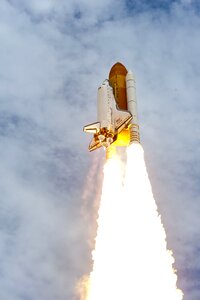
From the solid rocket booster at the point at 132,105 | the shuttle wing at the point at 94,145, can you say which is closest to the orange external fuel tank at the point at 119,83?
the solid rocket booster at the point at 132,105

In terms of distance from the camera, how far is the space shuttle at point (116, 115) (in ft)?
90.0

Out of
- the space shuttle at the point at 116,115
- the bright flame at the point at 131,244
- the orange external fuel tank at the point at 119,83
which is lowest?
the bright flame at the point at 131,244

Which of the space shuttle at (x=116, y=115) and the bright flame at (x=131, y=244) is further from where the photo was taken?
the space shuttle at (x=116, y=115)

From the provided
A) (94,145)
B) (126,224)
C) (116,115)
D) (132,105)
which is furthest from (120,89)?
(126,224)

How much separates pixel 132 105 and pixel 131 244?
9396 millimetres

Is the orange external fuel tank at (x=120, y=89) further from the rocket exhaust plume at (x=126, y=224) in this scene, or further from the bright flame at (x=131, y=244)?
the bright flame at (x=131, y=244)

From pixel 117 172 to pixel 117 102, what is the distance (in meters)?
5.12

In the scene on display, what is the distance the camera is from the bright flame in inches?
913

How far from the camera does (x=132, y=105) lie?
96.1 ft

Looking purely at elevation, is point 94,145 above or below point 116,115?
below

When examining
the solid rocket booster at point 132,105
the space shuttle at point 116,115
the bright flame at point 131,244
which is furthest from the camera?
the solid rocket booster at point 132,105

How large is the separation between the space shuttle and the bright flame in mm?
1345

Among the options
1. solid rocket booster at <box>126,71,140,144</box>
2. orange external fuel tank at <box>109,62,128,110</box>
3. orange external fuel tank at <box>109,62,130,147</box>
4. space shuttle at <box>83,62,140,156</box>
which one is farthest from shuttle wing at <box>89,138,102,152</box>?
orange external fuel tank at <box>109,62,128,110</box>

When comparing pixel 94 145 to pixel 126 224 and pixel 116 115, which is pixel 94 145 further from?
pixel 126 224
